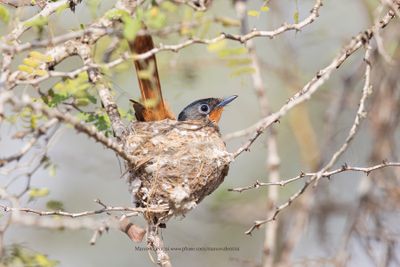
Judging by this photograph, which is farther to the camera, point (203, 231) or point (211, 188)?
point (203, 231)

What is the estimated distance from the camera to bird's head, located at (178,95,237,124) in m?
6.61

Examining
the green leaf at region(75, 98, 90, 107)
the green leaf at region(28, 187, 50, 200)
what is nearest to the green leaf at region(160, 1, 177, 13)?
the green leaf at region(75, 98, 90, 107)

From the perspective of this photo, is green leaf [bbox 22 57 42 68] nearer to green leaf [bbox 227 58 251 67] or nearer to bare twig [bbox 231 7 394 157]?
green leaf [bbox 227 58 251 67]

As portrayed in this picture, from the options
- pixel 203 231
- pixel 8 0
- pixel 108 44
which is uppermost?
pixel 203 231

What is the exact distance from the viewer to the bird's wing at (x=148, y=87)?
15.1 ft

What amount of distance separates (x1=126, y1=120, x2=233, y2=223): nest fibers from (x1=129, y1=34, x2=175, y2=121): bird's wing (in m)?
0.14

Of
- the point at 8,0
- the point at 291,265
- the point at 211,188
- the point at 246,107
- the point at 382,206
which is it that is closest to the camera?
the point at 8,0

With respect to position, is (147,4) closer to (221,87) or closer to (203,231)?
(203,231)

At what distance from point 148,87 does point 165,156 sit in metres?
0.52

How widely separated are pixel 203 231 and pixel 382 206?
13.1ft

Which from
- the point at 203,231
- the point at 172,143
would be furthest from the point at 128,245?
the point at 172,143

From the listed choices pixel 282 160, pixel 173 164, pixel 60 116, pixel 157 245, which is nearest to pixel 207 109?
pixel 173 164

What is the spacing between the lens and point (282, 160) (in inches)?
448

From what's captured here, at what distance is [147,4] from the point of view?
4.84 m
